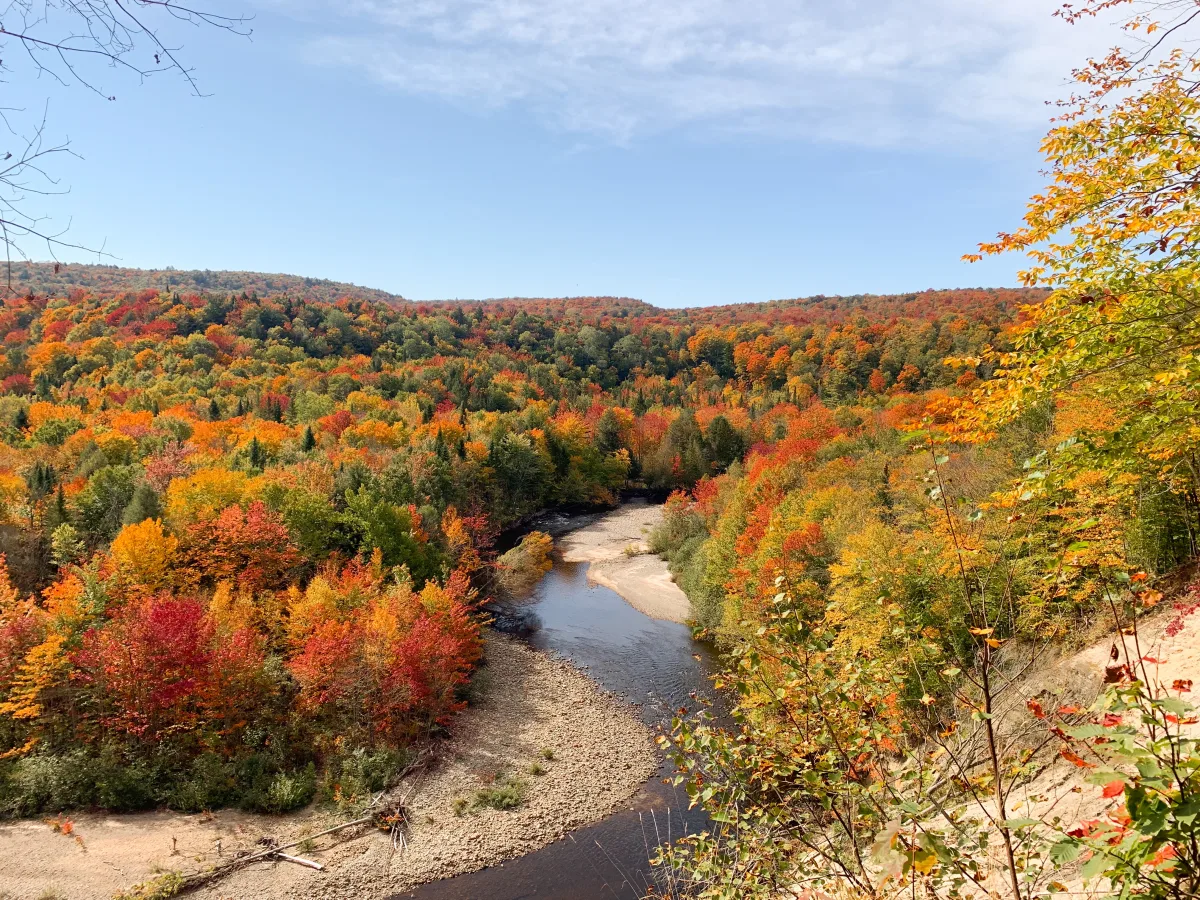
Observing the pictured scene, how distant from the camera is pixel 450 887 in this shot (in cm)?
1772

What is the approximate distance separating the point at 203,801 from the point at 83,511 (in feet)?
61.7

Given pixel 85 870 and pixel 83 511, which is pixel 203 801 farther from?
pixel 83 511

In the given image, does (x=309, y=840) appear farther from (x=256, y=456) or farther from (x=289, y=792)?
(x=256, y=456)

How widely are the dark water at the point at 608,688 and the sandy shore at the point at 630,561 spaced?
3.35 feet

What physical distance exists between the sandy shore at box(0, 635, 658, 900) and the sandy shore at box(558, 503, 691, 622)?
502 inches

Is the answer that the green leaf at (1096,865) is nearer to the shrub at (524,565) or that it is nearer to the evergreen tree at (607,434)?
the shrub at (524,565)

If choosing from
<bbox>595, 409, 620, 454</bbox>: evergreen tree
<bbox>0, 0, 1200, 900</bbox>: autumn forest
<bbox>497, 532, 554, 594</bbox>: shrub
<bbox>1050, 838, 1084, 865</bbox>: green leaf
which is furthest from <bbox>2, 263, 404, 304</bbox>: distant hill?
<bbox>1050, 838, 1084, 865</bbox>: green leaf

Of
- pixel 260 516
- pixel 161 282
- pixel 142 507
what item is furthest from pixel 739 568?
pixel 161 282

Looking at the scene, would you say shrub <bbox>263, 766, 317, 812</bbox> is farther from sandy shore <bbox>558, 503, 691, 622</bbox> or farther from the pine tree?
the pine tree

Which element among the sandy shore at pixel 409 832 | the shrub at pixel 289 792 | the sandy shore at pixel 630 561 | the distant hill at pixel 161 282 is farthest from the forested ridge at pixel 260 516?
the distant hill at pixel 161 282

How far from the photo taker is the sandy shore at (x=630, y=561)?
39.0m

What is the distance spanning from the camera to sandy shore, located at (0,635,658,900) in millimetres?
17422

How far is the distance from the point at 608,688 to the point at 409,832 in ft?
34.4

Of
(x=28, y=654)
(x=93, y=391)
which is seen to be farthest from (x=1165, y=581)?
(x=93, y=391)
